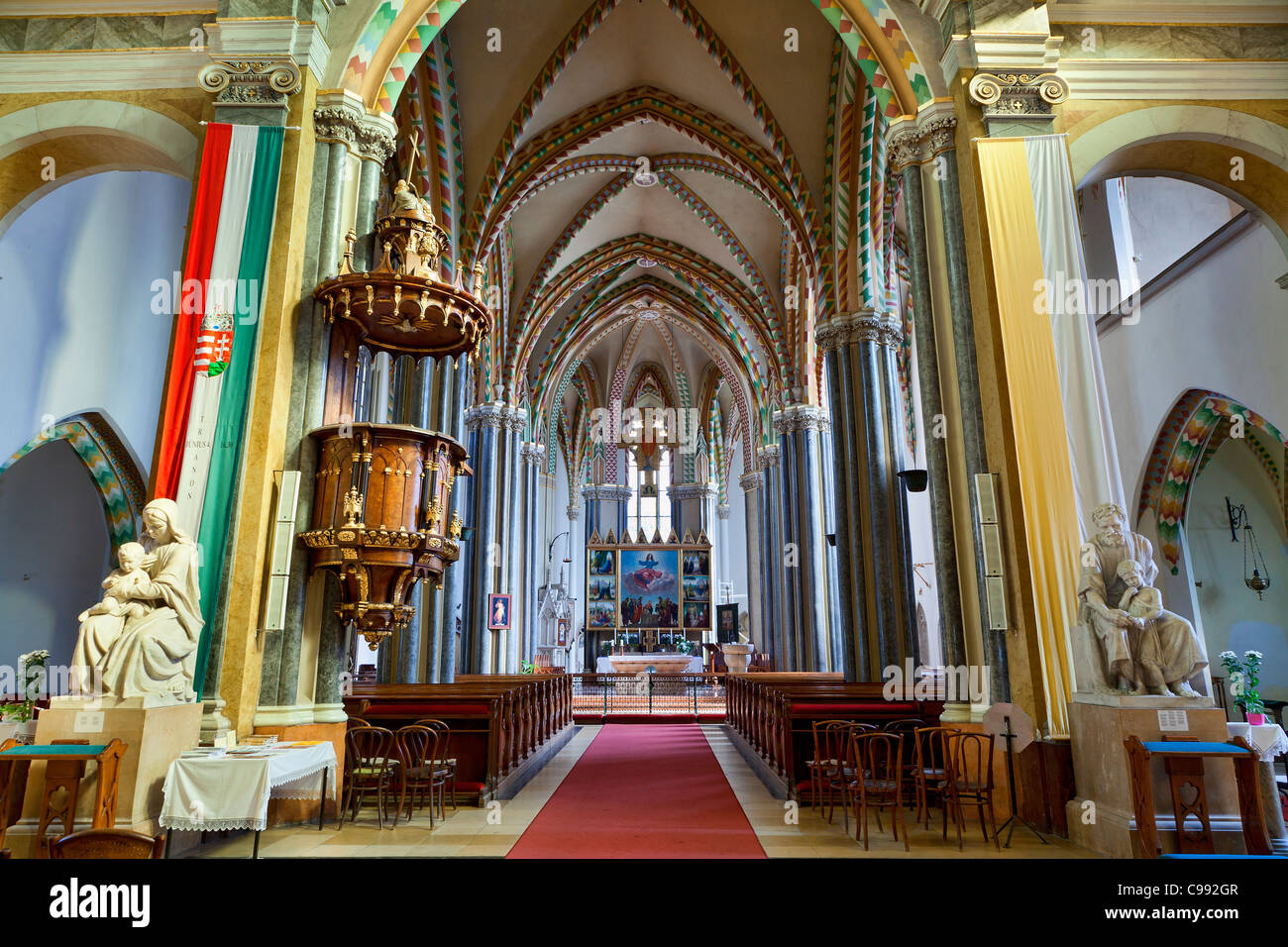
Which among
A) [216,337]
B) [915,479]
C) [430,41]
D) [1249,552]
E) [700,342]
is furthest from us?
[700,342]

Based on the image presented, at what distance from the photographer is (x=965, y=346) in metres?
6.99

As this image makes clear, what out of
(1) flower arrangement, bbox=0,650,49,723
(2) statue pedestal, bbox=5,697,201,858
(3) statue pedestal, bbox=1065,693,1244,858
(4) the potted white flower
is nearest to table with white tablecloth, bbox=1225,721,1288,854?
(3) statue pedestal, bbox=1065,693,1244,858

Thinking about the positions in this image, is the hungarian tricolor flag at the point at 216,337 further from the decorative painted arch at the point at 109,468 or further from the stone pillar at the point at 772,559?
the stone pillar at the point at 772,559

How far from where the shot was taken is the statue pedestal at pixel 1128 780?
4820 mm

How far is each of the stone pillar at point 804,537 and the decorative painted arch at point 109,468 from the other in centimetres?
1214

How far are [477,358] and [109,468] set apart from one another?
6.10 m

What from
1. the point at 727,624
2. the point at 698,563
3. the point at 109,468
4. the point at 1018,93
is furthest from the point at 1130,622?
the point at 698,563

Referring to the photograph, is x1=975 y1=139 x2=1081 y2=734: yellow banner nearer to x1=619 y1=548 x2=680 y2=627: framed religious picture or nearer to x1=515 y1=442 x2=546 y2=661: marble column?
x1=515 y1=442 x2=546 y2=661: marble column

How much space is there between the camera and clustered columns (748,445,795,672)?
19.4 m

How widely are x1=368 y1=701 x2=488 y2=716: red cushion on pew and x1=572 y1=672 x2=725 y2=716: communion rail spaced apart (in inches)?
325

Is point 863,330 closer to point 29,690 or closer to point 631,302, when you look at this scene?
point 631,302

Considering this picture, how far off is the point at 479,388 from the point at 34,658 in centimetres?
1050
